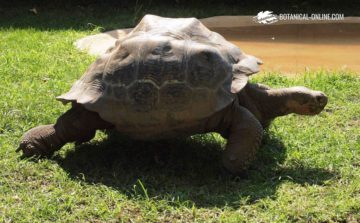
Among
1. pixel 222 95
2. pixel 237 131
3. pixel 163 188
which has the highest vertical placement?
pixel 222 95

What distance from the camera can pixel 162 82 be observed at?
3902 mm

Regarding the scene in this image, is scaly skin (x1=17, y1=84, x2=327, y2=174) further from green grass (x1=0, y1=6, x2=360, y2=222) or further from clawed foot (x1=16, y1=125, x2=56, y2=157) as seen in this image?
green grass (x1=0, y1=6, x2=360, y2=222)

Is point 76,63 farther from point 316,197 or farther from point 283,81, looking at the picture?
point 316,197

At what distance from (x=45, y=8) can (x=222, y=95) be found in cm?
750

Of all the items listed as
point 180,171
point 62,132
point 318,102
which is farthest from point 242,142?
point 62,132

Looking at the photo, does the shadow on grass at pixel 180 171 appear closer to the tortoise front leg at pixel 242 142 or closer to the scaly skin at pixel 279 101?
the tortoise front leg at pixel 242 142

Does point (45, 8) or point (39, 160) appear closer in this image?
point (39, 160)

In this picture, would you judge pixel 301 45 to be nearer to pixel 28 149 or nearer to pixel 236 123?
pixel 236 123

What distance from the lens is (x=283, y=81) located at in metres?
5.98

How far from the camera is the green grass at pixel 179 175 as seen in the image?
3.49 metres

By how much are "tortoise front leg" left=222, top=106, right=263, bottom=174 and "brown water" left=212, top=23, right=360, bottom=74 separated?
2.70 meters

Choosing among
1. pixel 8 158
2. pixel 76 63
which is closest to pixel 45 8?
pixel 76 63

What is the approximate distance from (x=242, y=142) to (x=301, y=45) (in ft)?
14.7

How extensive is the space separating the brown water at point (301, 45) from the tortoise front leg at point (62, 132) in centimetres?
301
